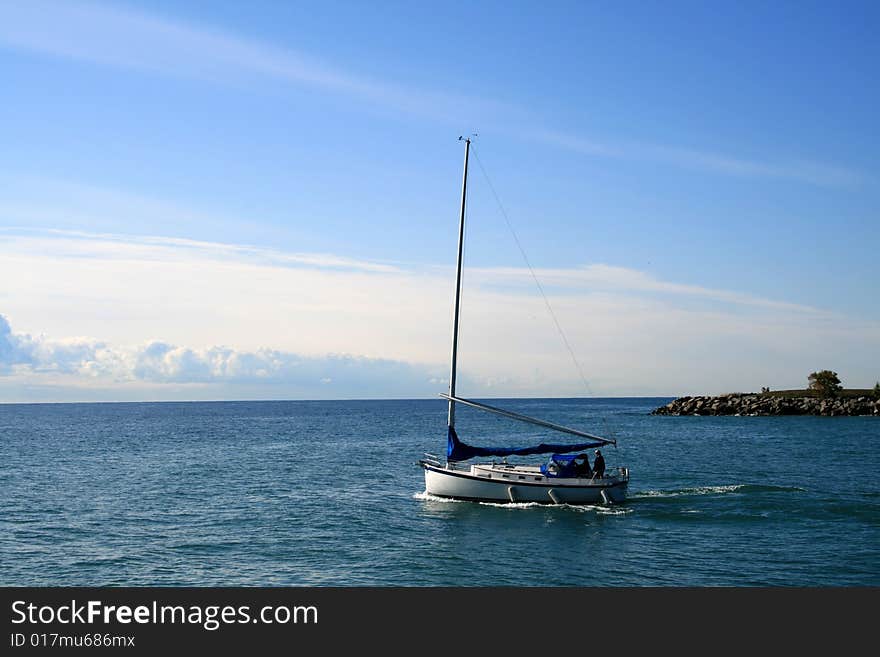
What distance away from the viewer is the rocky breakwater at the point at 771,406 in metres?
128

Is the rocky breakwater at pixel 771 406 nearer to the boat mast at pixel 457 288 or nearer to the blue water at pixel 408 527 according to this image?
the blue water at pixel 408 527

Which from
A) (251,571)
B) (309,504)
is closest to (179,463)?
(309,504)

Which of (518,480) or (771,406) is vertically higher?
(771,406)

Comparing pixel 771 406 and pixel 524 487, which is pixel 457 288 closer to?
pixel 524 487

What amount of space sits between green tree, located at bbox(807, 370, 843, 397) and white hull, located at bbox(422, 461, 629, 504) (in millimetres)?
116881

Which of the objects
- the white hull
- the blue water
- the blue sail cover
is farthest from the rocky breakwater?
the white hull

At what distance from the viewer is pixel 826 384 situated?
144 meters

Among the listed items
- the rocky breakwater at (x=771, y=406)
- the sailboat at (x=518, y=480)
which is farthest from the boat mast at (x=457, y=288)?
the rocky breakwater at (x=771, y=406)

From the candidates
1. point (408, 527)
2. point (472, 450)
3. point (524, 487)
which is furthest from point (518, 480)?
point (408, 527)

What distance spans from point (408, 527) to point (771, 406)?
116462 mm

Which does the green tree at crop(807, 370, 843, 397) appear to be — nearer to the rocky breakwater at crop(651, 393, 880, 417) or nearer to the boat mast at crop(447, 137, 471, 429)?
the rocky breakwater at crop(651, 393, 880, 417)
